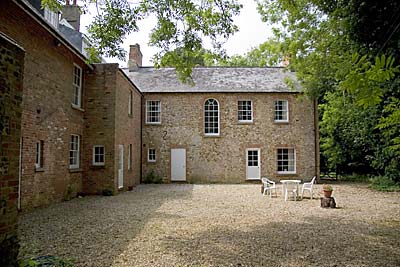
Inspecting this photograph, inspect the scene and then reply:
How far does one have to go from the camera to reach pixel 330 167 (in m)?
27.1

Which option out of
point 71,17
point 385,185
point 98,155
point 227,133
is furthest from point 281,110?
point 71,17

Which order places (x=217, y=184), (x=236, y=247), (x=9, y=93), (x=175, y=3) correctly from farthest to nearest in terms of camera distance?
(x=217, y=184), (x=175, y=3), (x=236, y=247), (x=9, y=93)

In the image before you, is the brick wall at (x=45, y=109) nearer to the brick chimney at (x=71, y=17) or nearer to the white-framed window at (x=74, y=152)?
the white-framed window at (x=74, y=152)

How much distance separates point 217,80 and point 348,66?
19.5 meters

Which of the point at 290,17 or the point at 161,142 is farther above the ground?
the point at 290,17

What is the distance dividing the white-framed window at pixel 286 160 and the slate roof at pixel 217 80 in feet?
13.8

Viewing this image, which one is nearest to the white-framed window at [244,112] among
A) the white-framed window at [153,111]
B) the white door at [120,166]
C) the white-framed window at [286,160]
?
the white-framed window at [286,160]

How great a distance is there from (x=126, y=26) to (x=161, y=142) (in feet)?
43.1

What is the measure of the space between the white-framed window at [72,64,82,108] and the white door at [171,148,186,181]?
8.63 metres

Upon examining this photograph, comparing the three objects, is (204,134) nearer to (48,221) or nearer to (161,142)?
(161,142)

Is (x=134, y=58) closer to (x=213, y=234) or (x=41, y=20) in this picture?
(x=41, y=20)

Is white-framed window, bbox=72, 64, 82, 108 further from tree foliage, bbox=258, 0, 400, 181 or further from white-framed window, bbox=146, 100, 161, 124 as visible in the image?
tree foliage, bbox=258, 0, 400, 181

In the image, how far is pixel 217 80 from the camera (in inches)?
931

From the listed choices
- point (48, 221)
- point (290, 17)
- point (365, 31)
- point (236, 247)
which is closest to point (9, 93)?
point (236, 247)
